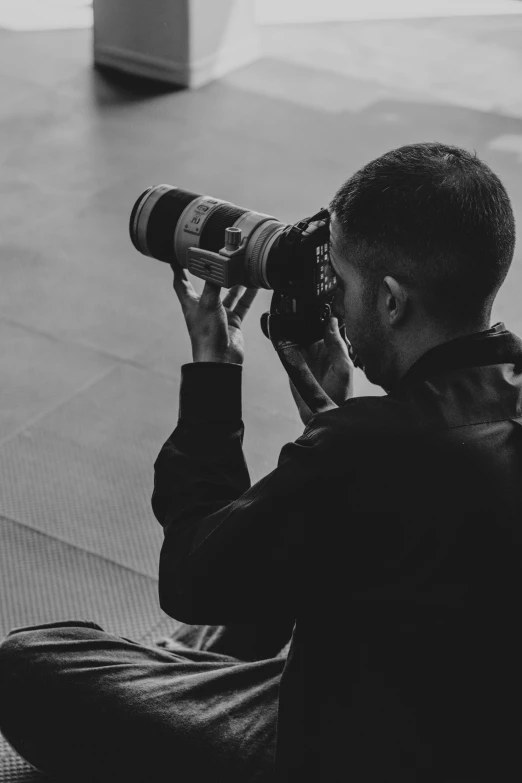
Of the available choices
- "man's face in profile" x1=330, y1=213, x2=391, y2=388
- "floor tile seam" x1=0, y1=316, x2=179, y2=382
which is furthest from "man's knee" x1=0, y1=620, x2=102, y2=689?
"floor tile seam" x1=0, y1=316, x2=179, y2=382

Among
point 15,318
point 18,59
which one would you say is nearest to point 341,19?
point 18,59

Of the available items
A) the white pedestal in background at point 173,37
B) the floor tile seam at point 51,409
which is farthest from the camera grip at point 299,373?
the white pedestal in background at point 173,37

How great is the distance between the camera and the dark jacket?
96 centimetres

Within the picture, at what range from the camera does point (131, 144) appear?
441 centimetres

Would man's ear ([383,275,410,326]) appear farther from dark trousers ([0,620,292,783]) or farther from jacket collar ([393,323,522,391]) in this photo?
dark trousers ([0,620,292,783])

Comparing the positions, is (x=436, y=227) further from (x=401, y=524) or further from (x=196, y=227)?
(x=196, y=227)

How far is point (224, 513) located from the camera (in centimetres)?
111

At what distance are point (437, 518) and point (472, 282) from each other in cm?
23

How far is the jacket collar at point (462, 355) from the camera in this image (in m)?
1.02

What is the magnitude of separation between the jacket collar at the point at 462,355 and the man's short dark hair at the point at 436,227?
0.08 ft

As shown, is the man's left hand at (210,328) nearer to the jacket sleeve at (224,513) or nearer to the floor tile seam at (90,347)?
the jacket sleeve at (224,513)

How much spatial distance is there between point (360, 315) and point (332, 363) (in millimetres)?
429

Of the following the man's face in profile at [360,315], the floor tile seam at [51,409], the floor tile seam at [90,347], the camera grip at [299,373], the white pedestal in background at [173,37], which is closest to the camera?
the man's face in profile at [360,315]

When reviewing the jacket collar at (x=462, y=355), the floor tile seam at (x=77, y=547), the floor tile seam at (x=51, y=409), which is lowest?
the floor tile seam at (x=77, y=547)
